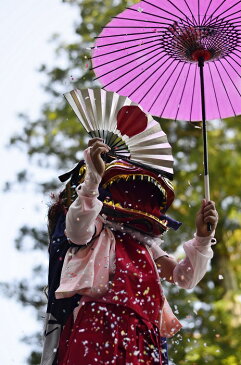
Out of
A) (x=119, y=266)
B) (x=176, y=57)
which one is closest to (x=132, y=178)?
(x=119, y=266)

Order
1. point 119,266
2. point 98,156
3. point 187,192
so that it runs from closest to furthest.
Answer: point 98,156
point 119,266
point 187,192

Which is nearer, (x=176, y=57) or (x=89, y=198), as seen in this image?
(x=89, y=198)

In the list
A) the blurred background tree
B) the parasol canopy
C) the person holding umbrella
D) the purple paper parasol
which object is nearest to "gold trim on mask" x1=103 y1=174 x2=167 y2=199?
the person holding umbrella

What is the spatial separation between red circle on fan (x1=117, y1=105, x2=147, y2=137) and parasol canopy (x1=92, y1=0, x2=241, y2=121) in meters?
0.23

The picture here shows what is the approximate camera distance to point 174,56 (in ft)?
9.45

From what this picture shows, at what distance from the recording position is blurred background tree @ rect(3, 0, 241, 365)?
21.3 ft

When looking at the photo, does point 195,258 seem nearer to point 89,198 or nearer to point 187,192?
point 89,198

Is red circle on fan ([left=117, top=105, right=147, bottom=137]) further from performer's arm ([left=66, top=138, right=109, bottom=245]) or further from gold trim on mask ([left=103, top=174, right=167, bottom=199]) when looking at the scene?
performer's arm ([left=66, top=138, right=109, bottom=245])

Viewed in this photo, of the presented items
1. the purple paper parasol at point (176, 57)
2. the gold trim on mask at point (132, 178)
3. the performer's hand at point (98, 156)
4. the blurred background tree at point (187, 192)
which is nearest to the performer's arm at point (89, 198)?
the performer's hand at point (98, 156)

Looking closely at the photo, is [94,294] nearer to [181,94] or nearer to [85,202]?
[85,202]

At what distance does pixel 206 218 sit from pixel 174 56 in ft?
2.56

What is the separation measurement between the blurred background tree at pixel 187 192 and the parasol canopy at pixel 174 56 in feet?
11.3

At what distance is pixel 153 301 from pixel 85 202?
1.62 feet

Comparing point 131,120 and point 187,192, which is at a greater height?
point 187,192
